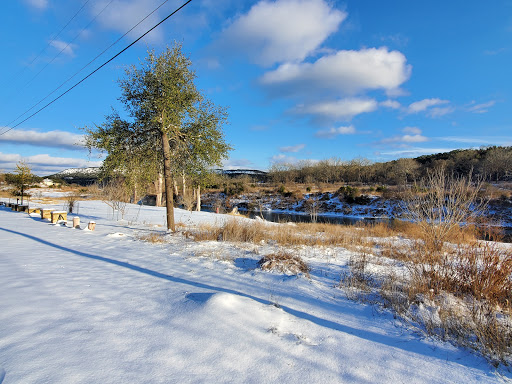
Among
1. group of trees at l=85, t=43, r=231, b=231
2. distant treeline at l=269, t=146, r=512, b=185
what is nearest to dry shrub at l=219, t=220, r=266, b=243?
group of trees at l=85, t=43, r=231, b=231

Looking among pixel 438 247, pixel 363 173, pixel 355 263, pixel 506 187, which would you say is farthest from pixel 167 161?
pixel 363 173

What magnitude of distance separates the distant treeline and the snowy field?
121 ft

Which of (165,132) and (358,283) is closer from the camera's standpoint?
(358,283)

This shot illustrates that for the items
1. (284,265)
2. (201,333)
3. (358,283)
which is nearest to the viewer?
(201,333)

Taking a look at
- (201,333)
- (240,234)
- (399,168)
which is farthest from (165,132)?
(399,168)

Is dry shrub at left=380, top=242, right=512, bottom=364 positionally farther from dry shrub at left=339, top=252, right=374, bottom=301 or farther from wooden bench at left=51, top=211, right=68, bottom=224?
wooden bench at left=51, top=211, right=68, bottom=224

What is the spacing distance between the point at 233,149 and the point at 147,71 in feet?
15.2

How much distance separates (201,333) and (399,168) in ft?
218

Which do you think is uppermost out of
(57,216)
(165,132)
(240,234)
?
(165,132)

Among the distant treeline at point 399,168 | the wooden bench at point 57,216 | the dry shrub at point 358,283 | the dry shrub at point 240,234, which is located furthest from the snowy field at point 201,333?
the distant treeline at point 399,168

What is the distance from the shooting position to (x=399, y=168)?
59062 millimetres

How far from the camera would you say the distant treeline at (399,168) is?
45000mm

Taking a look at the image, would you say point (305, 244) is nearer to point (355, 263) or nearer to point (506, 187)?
point (355, 263)

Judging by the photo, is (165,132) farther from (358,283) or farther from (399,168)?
(399,168)
